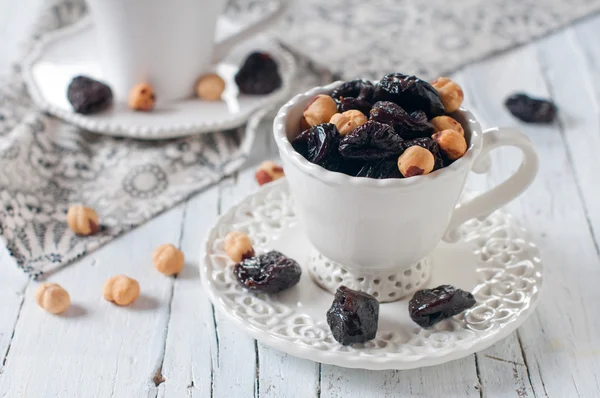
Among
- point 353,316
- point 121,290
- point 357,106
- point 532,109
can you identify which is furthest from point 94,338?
point 532,109

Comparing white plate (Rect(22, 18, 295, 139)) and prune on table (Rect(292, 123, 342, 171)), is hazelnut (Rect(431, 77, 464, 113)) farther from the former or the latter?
white plate (Rect(22, 18, 295, 139))

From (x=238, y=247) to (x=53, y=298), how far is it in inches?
10.2

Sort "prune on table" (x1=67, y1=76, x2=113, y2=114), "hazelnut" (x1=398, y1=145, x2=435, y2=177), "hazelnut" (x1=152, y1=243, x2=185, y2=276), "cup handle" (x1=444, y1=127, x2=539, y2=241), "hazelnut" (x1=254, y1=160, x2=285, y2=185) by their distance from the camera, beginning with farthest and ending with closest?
1. "prune on table" (x1=67, y1=76, x2=113, y2=114)
2. "hazelnut" (x1=254, y1=160, x2=285, y2=185)
3. "hazelnut" (x1=152, y1=243, x2=185, y2=276)
4. "cup handle" (x1=444, y1=127, x2=539, y2=241)
5. "hazelnut" (x1=398, y1=145, x2=435, y2=177)

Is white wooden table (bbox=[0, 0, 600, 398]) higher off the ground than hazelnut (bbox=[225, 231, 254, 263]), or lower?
lower

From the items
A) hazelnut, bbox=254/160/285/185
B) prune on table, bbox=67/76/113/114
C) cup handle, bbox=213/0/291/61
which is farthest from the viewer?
cup handle, bbox=213/0/291/61

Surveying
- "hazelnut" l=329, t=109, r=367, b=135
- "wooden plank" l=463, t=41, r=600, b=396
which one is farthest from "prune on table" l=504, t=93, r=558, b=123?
"hazelnut" l=329, t=109, r=367, b=135

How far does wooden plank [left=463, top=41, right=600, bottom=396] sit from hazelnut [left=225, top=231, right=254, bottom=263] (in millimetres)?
347

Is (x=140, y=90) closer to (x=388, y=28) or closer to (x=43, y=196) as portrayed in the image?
(x=43, y=196)

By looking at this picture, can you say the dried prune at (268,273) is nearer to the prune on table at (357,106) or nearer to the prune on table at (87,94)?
the prune on table at (357,106)

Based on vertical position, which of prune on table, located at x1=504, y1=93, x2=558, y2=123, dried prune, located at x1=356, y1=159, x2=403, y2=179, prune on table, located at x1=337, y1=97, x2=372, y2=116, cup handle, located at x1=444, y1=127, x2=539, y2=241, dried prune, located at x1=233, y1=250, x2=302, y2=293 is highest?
prune on table, located at x1=337, y1=97, x2=372, y2=116

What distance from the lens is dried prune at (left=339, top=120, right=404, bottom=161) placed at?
34.3 inches

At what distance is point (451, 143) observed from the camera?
2.90ft

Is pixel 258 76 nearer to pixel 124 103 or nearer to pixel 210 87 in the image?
pixel 210 87

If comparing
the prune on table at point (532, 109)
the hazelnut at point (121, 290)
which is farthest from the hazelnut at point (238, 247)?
the prune on table at point (532, 109)
